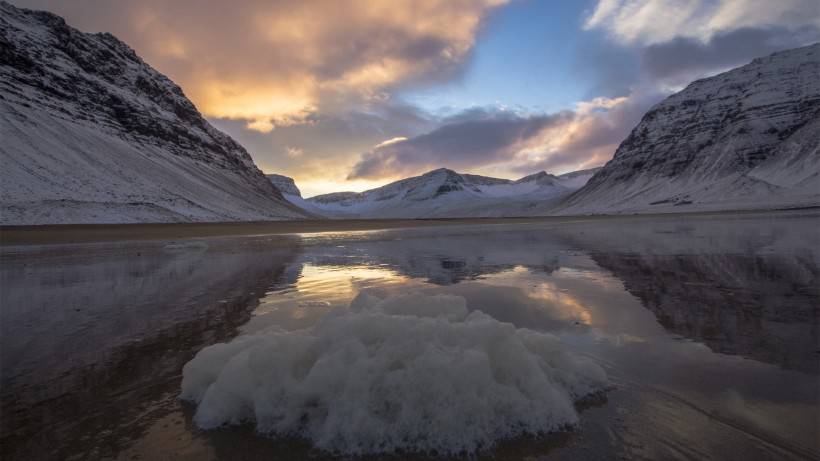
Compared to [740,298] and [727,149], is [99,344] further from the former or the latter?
[727,149]

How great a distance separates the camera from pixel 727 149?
143000mm

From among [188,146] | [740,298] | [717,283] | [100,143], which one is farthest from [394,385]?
[188,146]

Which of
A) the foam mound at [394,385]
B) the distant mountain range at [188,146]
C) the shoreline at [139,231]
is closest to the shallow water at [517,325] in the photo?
the foam mound at [394,385]

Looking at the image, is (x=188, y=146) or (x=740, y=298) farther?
(x=188, y=146)

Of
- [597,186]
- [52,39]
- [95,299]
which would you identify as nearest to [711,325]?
[95,299]

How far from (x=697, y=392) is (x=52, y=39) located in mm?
155242

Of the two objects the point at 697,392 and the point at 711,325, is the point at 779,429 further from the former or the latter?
the point at 711,325

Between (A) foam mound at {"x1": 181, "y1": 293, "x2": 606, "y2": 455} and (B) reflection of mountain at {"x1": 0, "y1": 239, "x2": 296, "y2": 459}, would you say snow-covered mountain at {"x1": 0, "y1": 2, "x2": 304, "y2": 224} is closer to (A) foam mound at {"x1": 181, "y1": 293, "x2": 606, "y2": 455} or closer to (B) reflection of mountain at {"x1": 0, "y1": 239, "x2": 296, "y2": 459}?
(B) reflection of mountain at {"x1": 0, "y1": 239, "x2": 296, "y2": 459}

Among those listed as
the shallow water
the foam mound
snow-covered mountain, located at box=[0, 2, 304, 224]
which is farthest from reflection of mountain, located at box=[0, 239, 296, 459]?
snow-covered mountain, located at box=[0, 2, 304, 224]

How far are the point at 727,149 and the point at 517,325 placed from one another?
577 feet

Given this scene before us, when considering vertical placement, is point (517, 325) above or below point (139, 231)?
below

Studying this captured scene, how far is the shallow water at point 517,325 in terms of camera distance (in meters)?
3.58

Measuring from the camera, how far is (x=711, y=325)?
684 cm

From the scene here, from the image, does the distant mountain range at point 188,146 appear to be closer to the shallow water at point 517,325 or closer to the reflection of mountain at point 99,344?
the reflection of mountain at point 99,344
